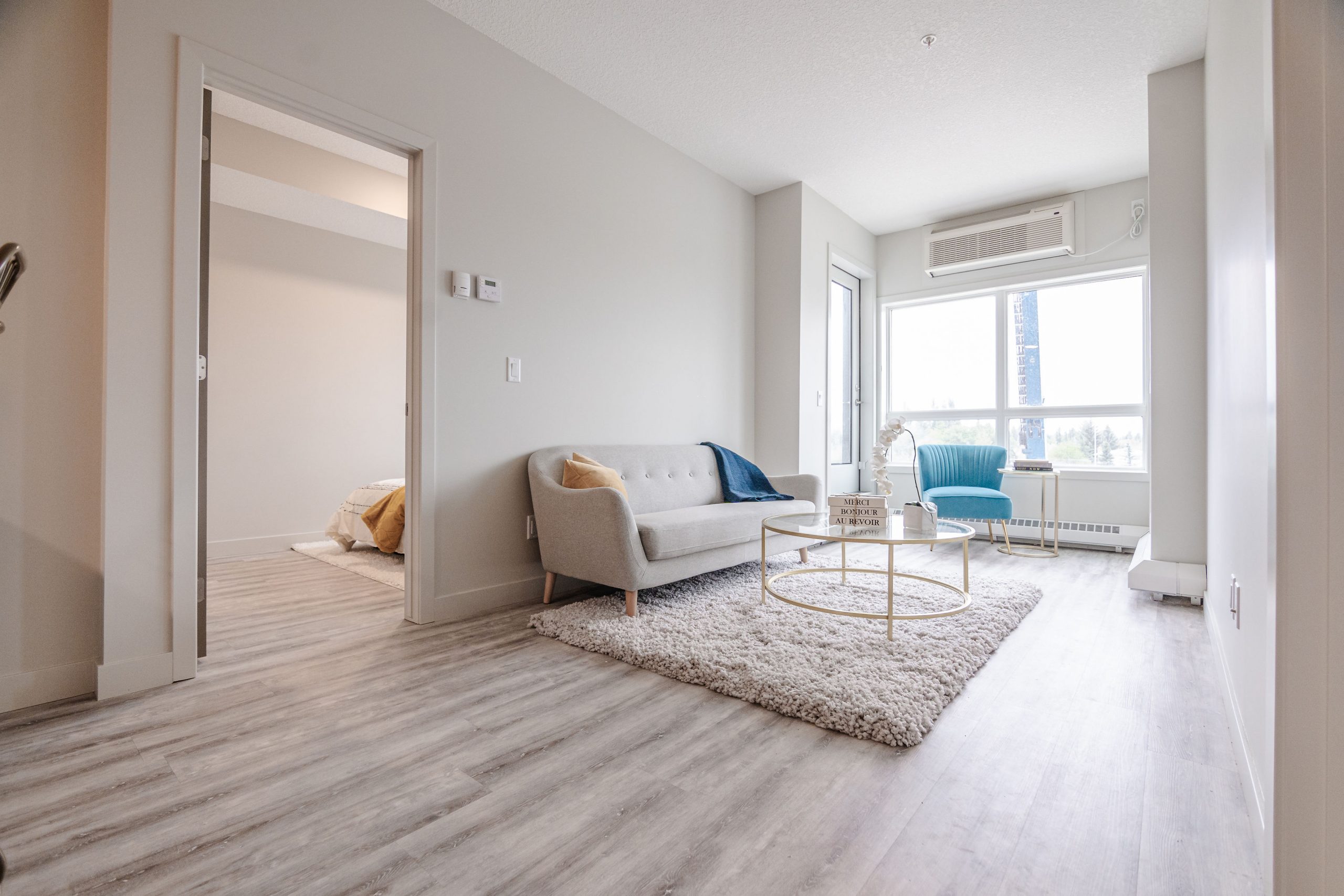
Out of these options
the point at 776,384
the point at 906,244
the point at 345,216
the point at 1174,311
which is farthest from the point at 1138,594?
the point at 345,216

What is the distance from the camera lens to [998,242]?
194 inches

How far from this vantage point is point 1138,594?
126 inches

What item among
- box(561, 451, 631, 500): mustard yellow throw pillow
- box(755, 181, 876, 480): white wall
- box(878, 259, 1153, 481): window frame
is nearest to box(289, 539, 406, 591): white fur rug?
box(561, 451, 631, 500): mustard yellow throw pillow

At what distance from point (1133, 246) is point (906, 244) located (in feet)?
5.65

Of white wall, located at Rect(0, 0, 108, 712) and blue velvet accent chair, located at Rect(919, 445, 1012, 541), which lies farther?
blue velvet accent chair, located at Rect(919, 445, 1012, 541)

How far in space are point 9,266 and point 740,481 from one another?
11.0 feet

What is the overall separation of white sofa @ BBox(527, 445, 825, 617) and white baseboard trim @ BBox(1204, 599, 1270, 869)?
190cm

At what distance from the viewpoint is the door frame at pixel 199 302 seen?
200 centimetres

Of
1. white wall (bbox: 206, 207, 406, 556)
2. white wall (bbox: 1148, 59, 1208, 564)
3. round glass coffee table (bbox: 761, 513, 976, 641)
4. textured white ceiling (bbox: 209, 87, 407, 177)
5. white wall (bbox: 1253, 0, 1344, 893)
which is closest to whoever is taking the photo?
white wall (bbox: 1253, 0, 1344, 893)

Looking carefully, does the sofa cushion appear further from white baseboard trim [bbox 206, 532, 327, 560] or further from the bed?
white baseboard trim [bbox 206, 532, 327, 560]

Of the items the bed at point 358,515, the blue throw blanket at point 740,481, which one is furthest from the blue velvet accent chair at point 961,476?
the bed at point 358,515

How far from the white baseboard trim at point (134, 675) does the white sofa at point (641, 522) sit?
1.45m

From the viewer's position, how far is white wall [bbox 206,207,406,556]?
4.29 m

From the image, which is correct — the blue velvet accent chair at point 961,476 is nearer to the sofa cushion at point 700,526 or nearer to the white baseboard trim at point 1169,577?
the white baseboard trim at point 1169,577
